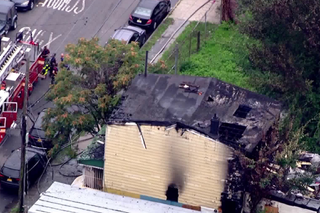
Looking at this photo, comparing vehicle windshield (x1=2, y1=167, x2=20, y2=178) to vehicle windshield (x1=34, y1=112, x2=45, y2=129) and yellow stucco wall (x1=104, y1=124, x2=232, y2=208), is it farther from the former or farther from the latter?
yellow stucco wall (x1=104, y1=124, x2=232, y2=208)

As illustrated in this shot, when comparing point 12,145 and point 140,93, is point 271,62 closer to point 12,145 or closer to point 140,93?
point 140,93

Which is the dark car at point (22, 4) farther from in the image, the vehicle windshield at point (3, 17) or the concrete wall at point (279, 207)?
the concrete wall at point (279, 207)

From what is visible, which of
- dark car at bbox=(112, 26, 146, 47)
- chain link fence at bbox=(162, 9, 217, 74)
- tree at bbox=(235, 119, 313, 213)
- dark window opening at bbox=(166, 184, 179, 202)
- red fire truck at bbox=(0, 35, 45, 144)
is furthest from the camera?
dark car at bbox=(112, 26, 146, 47)

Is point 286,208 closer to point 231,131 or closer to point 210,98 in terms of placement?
point 231,131

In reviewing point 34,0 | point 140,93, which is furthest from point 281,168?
point 34,0

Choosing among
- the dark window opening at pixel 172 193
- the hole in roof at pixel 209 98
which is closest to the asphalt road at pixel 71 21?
the hole in roof at pixel 209 98

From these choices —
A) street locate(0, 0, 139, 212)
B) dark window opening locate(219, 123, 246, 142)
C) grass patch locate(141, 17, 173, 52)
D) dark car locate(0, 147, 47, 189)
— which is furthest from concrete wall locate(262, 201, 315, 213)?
street locate(0, 0, 139, 212)

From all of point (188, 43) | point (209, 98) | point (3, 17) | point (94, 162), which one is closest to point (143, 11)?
point (188, 43)

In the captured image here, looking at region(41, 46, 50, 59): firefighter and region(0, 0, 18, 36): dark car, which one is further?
region(0, 0, 18, 36): dark car
